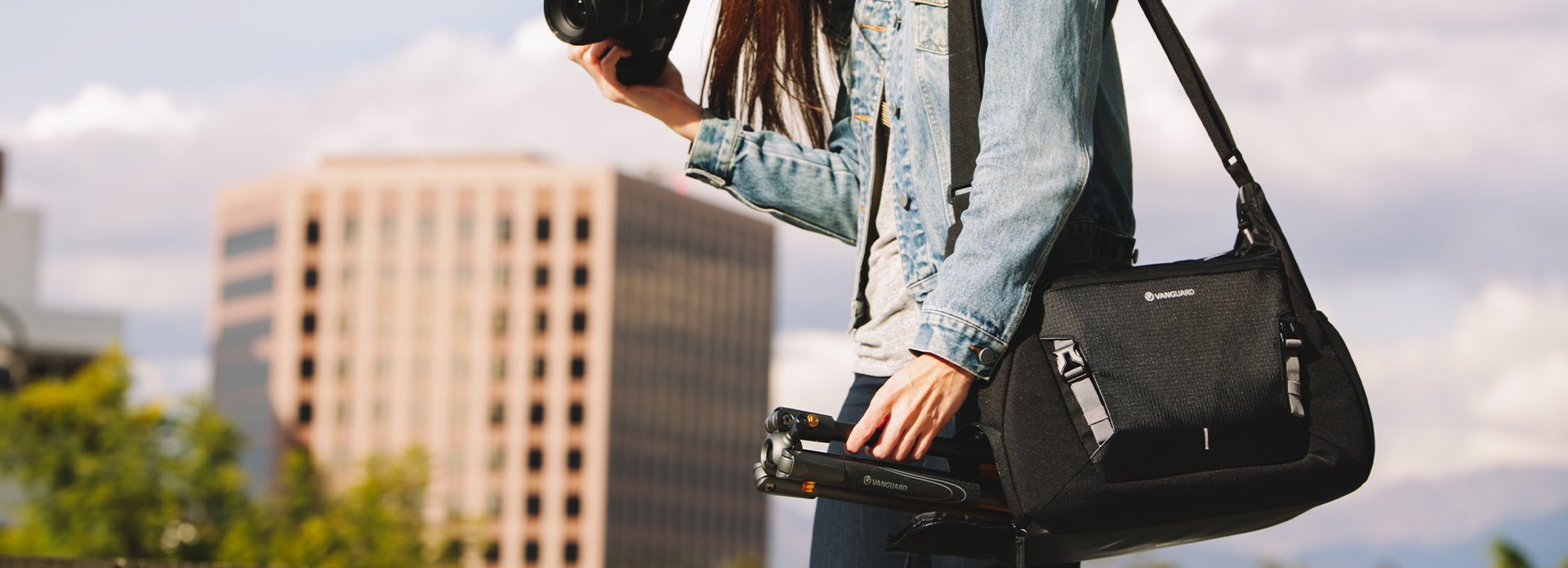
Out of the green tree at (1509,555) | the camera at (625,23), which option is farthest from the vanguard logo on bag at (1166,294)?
the green tree at (1509,555)

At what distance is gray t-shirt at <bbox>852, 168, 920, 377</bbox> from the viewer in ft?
7.61

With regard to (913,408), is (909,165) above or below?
above

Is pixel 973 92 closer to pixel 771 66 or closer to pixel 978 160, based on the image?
pixel 978 160

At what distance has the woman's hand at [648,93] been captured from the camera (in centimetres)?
283

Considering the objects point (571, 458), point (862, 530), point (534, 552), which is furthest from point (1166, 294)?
point (534, 552)

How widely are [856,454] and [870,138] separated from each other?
0.58 metres

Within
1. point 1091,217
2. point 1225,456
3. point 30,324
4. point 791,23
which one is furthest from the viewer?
point 30,324

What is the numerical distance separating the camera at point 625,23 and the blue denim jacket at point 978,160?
6.1 inches

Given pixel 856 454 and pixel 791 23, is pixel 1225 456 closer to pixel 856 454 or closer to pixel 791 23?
pixel 856 454

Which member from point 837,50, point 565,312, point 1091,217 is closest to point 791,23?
point 837,50

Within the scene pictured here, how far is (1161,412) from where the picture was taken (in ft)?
6.77

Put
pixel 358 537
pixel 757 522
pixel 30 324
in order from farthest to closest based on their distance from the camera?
pixel 757 522
pixel 30 324
pixel 358 537

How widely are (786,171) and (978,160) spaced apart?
0.64 m

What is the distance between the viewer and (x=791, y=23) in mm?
2697
